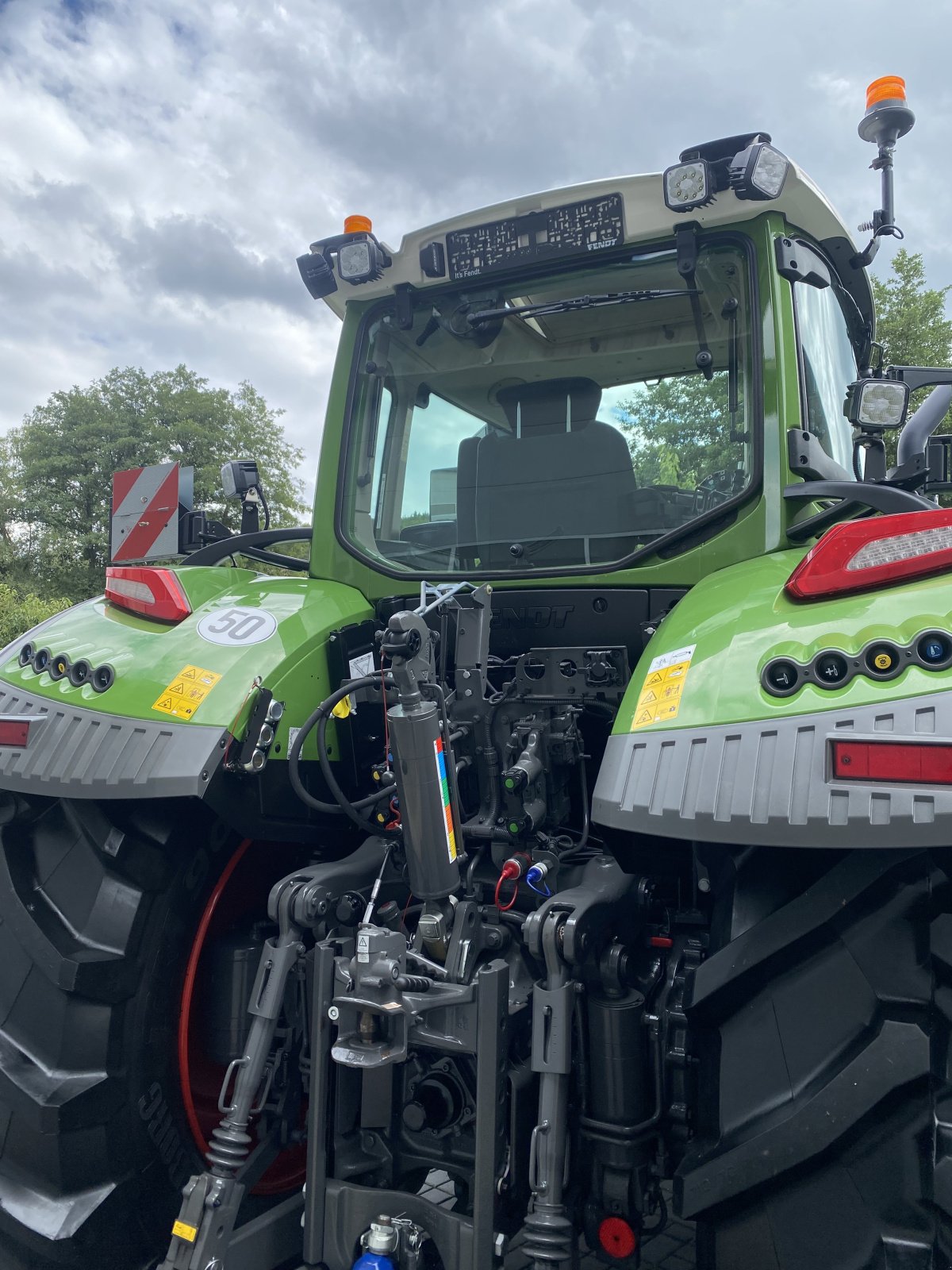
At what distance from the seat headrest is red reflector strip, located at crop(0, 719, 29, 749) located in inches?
59.8

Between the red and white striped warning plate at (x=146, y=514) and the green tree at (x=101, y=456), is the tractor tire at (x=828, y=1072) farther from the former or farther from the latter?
the green tree at (x=101, y=456)

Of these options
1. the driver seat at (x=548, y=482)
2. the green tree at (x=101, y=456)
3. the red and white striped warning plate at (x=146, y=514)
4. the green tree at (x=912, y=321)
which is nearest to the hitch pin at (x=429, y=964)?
the driver seat at (x=548, y=482)

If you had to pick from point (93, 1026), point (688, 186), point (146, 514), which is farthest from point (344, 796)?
point (146, 514)

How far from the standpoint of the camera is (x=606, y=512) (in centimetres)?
248

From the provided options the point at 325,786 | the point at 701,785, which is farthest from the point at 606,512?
the point at 701,785

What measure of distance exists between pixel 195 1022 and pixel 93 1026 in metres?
0.31

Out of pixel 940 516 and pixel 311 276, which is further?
pixel 311 276

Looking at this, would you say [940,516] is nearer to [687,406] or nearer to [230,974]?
[687,406]

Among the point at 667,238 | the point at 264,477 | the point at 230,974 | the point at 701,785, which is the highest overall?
the point at 264,477

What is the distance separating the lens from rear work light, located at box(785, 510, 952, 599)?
150 centimetres

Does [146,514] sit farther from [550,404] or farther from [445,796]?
[445,796]

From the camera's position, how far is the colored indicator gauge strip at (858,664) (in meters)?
1.36

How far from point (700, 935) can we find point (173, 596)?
4.98ft

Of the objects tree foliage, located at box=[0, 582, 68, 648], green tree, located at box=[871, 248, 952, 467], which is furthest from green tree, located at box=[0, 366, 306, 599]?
green tree, located at box=[871, 248, 952, 467]
